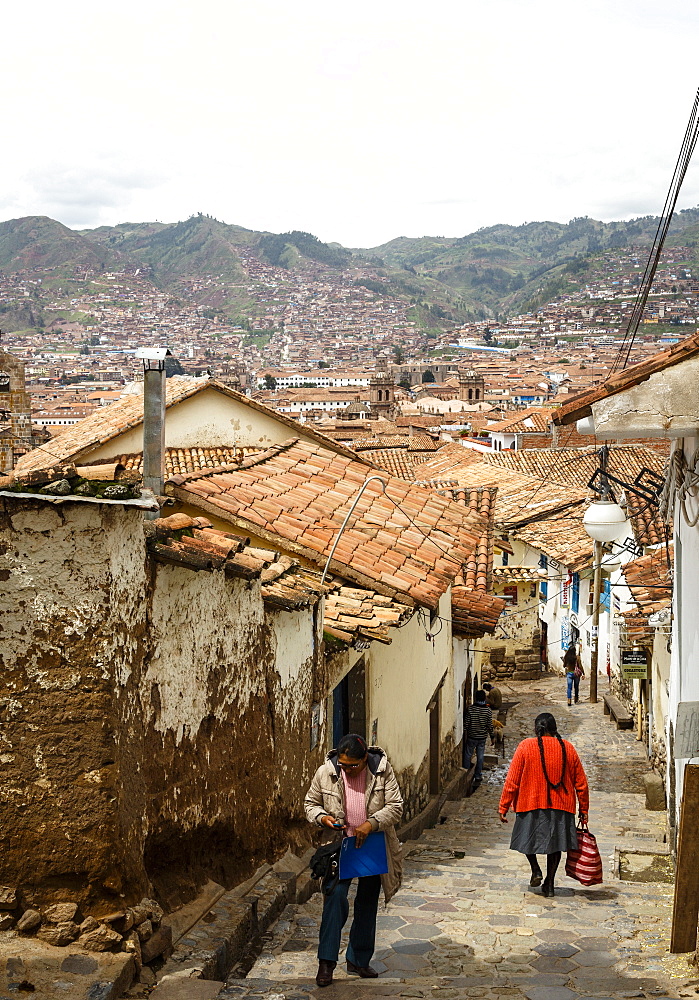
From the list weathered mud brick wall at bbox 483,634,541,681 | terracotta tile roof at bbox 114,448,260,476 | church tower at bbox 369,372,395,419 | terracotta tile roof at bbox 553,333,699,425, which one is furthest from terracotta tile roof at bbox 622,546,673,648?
church tower at bbox 369,372,395,419

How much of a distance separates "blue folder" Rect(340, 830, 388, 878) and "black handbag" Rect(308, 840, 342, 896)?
5 centimetres

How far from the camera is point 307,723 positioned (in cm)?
704

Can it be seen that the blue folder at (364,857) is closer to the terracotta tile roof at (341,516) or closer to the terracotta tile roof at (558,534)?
the terracotta tile roof at (341,516)

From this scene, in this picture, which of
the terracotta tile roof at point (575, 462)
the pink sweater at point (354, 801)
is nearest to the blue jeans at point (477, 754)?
the pink sweater at point (354, 801)

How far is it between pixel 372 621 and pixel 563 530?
19847 mm

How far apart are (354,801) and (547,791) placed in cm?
218

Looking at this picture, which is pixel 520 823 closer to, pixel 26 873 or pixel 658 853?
pixel 658 853

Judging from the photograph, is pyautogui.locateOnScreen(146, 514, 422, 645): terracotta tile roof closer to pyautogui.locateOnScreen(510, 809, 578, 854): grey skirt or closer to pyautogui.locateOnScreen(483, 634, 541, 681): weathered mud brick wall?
pyautogui.locateOnScreen(510, 809, 578, 854): grey skirt

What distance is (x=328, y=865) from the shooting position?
16.4 feet

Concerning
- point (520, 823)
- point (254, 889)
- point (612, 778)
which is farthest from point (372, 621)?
point (612, 778)

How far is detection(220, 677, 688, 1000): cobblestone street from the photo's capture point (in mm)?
4824

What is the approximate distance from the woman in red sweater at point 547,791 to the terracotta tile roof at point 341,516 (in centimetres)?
226

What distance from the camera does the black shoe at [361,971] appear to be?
16.8 ft

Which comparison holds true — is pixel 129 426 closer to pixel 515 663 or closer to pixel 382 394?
pixel 515 663
